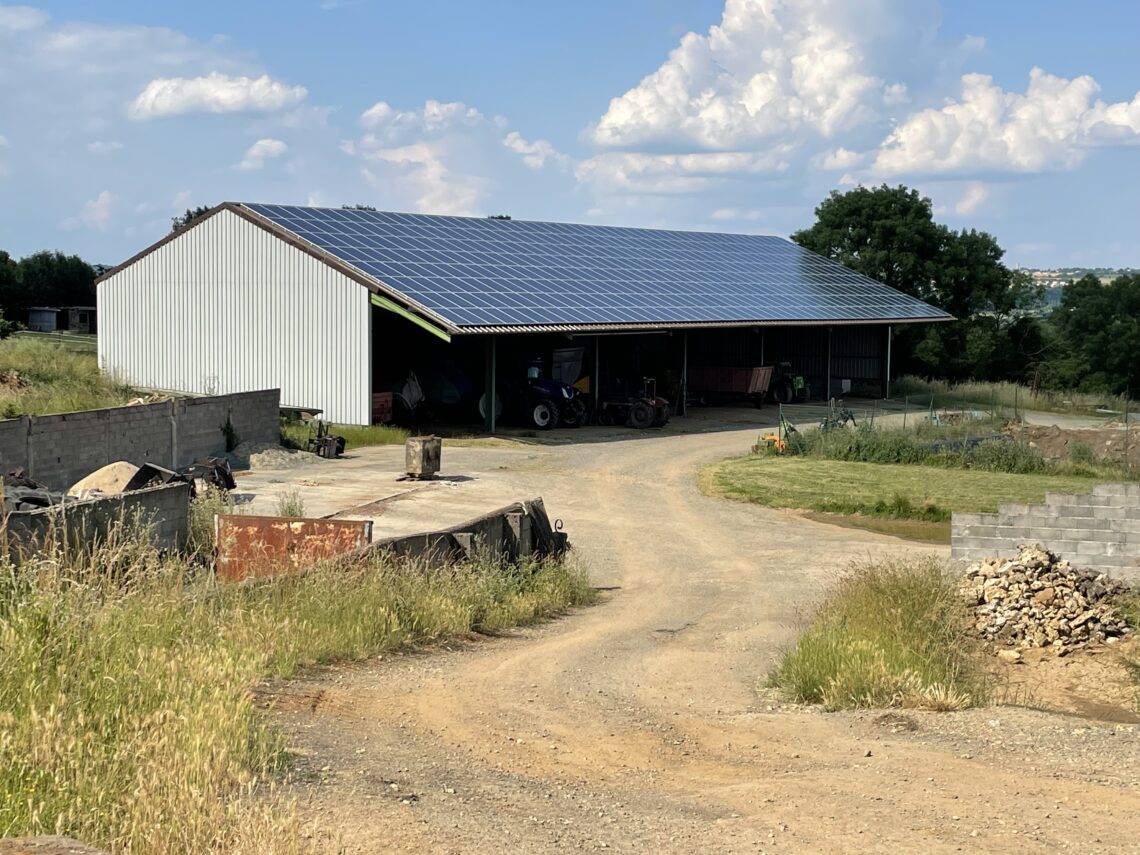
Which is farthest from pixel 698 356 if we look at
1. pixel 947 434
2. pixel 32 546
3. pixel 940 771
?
pixel 940 771

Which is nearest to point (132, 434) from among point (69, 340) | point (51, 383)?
point (51, 383)

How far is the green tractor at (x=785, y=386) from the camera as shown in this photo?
49219 millimetres

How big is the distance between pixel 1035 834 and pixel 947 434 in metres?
28.7

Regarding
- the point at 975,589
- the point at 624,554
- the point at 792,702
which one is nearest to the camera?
the point at 792,702

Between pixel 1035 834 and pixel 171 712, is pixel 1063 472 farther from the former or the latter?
pixel 171 712

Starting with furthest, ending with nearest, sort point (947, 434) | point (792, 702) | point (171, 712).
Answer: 1. point (947, 434)
2. point (792, 702)
3. point (171, 712)

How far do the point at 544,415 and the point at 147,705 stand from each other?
31644 mm

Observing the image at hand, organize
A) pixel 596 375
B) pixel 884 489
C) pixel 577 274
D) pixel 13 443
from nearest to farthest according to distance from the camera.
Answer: pixel 13 443 < pixel 884 489 < pixel 596 375 < pixel 577 274

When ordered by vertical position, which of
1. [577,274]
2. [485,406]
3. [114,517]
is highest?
[577,274]

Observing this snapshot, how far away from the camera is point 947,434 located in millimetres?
35000

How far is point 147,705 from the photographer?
7160mm

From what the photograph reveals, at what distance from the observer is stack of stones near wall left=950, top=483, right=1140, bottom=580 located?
1806cm

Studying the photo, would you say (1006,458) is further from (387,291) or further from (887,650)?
(887,650)

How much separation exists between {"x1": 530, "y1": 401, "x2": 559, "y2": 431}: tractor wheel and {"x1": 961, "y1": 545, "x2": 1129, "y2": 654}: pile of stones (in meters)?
22.7
